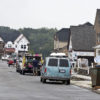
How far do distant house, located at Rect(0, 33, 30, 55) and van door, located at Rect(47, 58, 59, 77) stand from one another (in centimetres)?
13235

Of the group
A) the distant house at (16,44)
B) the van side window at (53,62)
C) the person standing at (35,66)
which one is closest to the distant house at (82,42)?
the person standing at (35,66)

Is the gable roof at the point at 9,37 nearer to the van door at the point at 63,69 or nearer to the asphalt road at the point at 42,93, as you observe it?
the van door at the point at 63,69

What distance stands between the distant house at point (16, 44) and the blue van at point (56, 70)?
132m

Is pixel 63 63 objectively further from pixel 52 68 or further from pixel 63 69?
pixel 52 68

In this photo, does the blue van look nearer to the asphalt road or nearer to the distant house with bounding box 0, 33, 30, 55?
the asphalt road

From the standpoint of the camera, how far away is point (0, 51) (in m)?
170

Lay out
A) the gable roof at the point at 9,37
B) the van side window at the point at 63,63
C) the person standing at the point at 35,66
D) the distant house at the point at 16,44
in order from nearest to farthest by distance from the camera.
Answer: the van side window at the point at 63,63
the person standing at the point at 35,66
the distant house at the point at 16,44
the gable roof at the point at 9,37

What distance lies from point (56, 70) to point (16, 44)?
134842mm

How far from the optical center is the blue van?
32013 mm

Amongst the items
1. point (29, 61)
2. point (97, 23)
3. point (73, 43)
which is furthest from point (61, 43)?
point (29, 61)

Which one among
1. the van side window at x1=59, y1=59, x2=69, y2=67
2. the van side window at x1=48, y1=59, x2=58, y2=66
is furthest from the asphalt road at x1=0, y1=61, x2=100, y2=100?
the van side window at x1=59, y1=59, x2=69, y2=67

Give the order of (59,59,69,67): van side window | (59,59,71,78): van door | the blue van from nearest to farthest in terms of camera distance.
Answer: the blue van < (59,59,71,78): van door < (59,59,69,67): van side window

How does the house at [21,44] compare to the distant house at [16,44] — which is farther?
the distant house at [16,44]

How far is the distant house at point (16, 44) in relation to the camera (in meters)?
166
